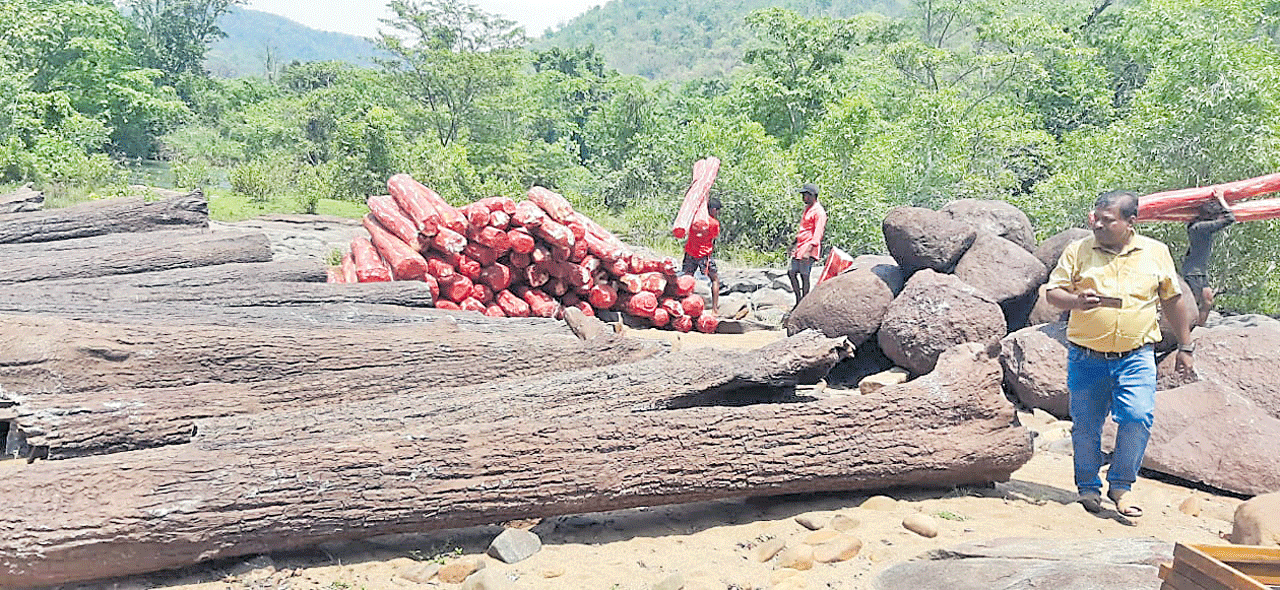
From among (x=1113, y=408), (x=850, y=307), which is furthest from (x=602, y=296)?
(x=1113, y=408)

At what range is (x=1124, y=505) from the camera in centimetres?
433

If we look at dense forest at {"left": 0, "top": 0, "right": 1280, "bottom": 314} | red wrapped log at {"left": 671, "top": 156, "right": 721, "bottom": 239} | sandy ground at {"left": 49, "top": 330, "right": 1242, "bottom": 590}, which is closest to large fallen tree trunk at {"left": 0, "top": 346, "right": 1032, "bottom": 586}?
sandy ground at {"left": 49, "top": 330, "right": 1242, "bottom": 590}

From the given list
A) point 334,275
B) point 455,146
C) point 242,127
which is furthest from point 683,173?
point 242,127

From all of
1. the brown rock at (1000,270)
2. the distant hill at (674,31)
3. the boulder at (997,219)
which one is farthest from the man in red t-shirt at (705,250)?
the distant hill at (674,31)

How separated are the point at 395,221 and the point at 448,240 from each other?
1.21 m

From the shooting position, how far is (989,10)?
28266mm

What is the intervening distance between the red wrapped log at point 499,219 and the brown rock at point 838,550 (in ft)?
20.0

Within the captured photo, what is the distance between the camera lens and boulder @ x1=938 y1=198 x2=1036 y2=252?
8.79 meters

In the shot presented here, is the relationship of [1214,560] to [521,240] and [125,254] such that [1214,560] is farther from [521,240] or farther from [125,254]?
[125,254]

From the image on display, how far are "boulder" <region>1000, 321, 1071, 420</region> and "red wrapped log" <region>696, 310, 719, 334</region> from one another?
391 centimetres

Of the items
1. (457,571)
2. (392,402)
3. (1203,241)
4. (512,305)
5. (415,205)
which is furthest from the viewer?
(415,205)

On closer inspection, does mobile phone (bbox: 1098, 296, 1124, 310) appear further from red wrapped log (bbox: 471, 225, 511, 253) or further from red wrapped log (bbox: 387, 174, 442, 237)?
red wrapped log (bbox: 387, 174, 442, 237)

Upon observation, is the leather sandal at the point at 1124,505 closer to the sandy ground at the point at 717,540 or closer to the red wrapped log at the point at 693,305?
the sandy ground at the point at 717,540

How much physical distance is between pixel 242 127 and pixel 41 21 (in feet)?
21.8
